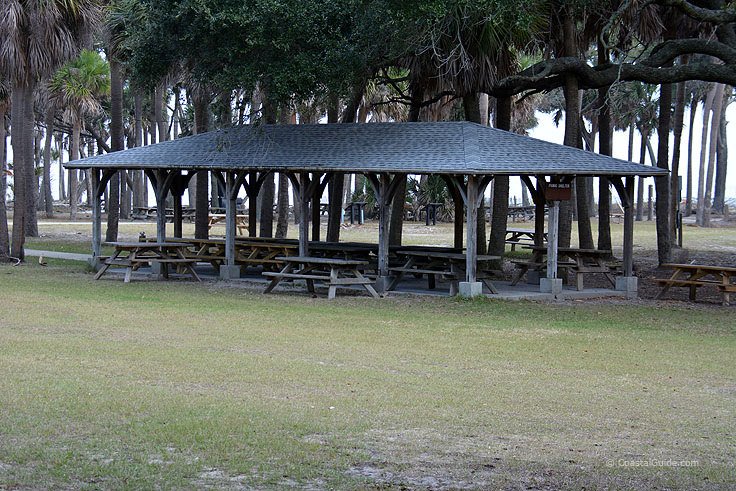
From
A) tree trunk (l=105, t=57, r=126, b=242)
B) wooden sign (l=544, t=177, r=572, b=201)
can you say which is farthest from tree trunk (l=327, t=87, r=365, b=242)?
wooden sign (l=544, t=177, r=572, b=201)

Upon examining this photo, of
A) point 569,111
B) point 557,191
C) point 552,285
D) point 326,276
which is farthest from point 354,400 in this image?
point 569,111

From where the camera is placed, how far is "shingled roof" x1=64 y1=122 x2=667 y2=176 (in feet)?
57.9

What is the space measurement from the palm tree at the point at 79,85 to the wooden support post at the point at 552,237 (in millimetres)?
31044

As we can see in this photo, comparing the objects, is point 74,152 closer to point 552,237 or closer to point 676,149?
point 676,149

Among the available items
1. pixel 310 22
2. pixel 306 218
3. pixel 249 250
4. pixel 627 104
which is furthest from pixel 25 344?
pixel 627 104

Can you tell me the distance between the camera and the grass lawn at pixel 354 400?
5.98 m

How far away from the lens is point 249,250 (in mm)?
22781

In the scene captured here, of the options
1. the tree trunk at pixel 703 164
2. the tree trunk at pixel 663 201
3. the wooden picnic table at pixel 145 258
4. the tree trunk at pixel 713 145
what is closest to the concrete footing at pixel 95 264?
the wooden picnic table at pixel 145 258

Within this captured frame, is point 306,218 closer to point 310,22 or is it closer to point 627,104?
point 310,22

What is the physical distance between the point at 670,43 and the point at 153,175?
506 inches

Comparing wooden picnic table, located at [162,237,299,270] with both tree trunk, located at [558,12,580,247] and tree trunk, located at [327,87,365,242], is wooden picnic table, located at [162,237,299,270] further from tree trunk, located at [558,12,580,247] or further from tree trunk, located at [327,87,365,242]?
tree trunk, located at [558,12,580,247]

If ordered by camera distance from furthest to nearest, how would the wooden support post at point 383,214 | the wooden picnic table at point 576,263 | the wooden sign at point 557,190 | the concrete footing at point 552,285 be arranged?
the wooden picnic table at point 576,263
the wooden support post at point 383,214
the concrete footing at point 552,285
the wooden sign at point 557,190

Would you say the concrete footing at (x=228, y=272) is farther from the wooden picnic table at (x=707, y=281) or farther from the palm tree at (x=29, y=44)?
the wooden picnic table at (x=707, y=281)

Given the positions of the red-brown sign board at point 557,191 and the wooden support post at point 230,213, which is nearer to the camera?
the red-brown sign board at point 557,191
